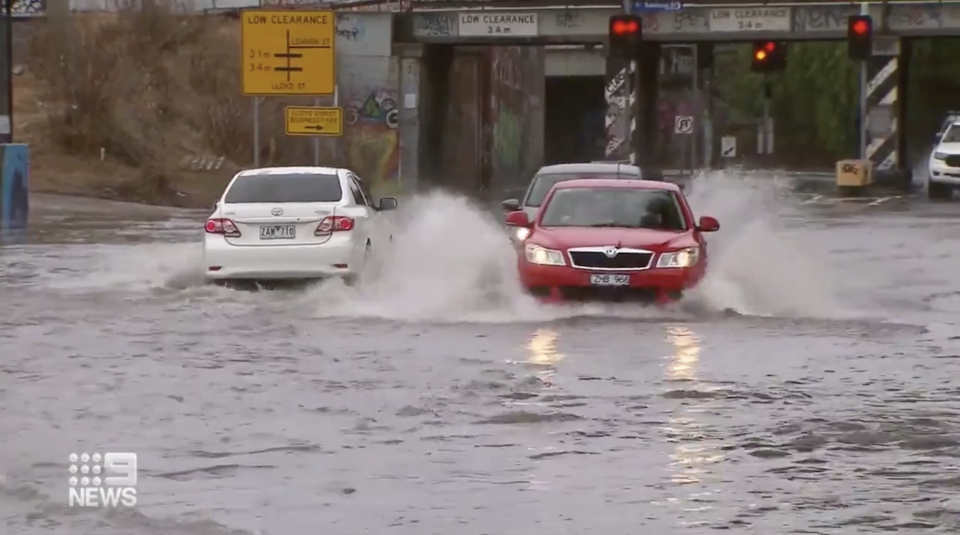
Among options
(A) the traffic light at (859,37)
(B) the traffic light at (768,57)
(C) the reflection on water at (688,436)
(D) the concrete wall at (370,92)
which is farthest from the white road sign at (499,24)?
(C) the reflection on water at (688,436)

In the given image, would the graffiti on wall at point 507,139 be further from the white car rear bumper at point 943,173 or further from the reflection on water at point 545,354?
the reflection on water at point 545,354

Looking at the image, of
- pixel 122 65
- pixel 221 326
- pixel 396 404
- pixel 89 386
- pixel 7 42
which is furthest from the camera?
pixel 122 65

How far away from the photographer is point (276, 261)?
19781mm

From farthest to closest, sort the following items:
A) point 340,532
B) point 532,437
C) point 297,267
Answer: point 297,267 → point 532,437 → point 340,532

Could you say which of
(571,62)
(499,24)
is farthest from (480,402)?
(571,62)

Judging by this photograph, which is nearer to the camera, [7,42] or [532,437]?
[532,437]

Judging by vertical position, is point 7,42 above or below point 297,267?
above

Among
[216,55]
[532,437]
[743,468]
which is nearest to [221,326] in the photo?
[532,437]

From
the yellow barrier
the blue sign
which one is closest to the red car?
the blue sign

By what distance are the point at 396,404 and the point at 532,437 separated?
1601 mm

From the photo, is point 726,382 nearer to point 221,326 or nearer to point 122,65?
point 221,326

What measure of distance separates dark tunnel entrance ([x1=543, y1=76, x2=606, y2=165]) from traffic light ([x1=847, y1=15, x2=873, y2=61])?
135 feet

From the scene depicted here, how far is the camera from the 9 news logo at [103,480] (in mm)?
9188

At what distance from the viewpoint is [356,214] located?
20.2 m
